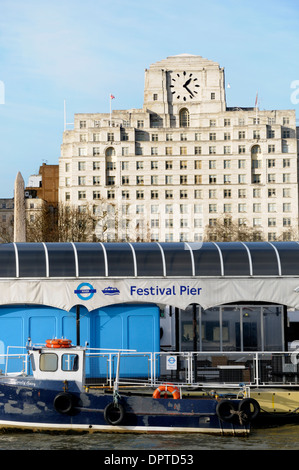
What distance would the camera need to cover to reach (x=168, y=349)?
136ft

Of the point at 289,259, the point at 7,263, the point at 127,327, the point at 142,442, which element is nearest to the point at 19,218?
the point at 7,263

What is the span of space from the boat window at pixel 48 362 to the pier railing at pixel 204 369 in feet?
10.4

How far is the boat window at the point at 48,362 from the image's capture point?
3266 centimetres

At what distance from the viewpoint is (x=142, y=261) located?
38438 mm

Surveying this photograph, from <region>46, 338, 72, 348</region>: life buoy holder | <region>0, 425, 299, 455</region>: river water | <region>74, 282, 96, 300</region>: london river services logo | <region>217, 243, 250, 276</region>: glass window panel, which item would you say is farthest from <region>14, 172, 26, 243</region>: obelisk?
<region>0, 425, 299, 455</region>: river water

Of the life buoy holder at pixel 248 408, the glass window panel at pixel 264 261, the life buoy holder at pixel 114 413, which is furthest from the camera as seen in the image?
the glass window panel at pixel 264 261

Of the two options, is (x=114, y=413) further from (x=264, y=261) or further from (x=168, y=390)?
(x=264, y=261)

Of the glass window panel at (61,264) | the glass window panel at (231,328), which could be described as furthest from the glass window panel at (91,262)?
the glass window panel at (231,328)

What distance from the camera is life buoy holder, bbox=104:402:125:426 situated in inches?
1240

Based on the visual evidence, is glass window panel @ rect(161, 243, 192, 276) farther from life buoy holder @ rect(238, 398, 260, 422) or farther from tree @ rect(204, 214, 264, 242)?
tree @ rect(204, 214, 264, 242)

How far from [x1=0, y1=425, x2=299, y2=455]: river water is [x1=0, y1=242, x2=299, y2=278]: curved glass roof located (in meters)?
8.59

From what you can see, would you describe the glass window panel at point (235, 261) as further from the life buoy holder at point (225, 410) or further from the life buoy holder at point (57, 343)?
the life buoy holder at point (57, 343)
